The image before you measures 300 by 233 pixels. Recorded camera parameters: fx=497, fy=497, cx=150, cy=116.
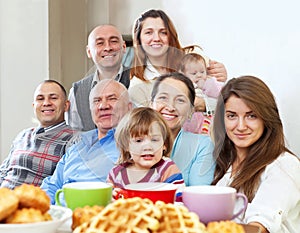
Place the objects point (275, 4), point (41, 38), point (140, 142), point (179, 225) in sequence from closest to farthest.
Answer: point (179, 225) → point (140, 142) → point (275, 4) → point (41, 38)

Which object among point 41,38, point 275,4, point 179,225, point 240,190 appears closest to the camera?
point 179,225

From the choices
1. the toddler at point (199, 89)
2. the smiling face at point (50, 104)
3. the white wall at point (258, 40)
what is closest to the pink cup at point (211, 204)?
the toddler at point (199, 89)

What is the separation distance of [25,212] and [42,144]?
1335mm

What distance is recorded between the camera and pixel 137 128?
3.82 ft

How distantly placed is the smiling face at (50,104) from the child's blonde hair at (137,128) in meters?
0.85

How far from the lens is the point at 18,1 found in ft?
8.20

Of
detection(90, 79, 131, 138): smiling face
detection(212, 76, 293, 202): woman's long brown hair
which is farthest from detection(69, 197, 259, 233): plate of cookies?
detection(212, 76, 293, 202): woman's long brown hair

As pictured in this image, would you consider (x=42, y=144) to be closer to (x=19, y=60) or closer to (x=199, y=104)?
(x=19, y=60)

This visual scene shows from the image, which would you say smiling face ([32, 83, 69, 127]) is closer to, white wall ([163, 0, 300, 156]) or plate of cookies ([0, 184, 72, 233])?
white wall ([163, 0, 300, 156])

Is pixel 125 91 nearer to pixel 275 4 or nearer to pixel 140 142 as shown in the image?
pixel 140 142

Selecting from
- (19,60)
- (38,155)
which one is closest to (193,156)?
(38,155)

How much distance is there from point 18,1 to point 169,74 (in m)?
1.50

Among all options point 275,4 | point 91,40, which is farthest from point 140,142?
point 275,4

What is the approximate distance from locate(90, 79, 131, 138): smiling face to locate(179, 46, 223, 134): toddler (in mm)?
164
